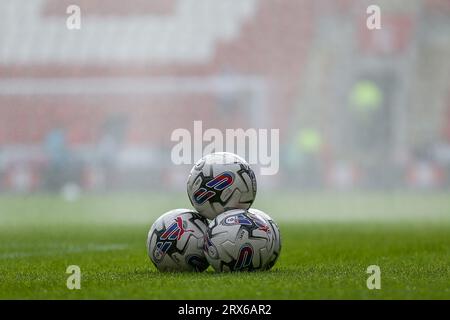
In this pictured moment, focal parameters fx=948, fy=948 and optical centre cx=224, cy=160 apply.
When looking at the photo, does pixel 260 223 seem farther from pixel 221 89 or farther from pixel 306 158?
pixel 221 89

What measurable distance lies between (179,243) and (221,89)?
1482 inches

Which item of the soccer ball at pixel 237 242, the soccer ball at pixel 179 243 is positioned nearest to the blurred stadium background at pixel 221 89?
the soccer ball at pixel 179 243

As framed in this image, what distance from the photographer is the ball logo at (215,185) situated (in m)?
7.16

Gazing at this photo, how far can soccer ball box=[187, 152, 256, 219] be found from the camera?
23.5ft

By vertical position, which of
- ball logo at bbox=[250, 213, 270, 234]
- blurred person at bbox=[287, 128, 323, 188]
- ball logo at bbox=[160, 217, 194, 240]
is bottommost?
blurred person at bbox=[287, 128, 323, 188]

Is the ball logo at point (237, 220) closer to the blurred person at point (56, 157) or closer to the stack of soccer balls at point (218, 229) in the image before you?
the stack of soccer balls at point (218, 229)

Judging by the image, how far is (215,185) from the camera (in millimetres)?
7164

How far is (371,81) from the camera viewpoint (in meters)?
43.3

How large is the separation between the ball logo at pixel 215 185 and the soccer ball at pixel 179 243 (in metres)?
0.22

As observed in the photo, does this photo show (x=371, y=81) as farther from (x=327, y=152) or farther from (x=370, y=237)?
(x=370, y=237)

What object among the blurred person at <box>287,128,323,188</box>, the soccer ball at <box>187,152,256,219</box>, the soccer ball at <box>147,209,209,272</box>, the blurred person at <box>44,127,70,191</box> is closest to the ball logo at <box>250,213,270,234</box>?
the soccer ball at <box>187,152,256,219</box>

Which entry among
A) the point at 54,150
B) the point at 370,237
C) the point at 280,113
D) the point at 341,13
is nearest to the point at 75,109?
the point at 54,150

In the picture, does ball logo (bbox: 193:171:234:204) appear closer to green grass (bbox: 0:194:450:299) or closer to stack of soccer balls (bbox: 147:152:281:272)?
stack of soccer balls (bbox: 147:152:281:272)

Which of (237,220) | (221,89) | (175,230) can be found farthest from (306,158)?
(237,220)
